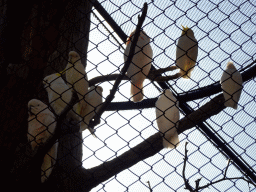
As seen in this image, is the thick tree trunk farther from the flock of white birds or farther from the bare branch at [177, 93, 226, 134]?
the bare branch at [177, 93, 226, 134]

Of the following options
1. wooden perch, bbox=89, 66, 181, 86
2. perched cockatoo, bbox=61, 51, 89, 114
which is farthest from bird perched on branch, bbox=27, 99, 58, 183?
wooden perch, bbox=89, 66, 181, 86

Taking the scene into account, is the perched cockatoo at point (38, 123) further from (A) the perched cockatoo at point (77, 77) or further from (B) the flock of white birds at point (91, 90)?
(A) the perched cockatoo at point (77, 77)

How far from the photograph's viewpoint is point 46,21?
4.73ft

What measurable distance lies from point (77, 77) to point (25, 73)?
28 cm

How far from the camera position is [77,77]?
129cm

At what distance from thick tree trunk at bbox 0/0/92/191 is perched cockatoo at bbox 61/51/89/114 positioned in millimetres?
69

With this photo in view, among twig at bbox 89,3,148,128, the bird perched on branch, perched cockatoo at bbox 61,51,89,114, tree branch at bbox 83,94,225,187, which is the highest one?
perched cockatoo at bbox 61,51,89,114

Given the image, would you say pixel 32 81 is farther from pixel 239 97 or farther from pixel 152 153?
pixel 239 97

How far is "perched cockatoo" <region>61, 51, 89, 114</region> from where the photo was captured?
1.20m

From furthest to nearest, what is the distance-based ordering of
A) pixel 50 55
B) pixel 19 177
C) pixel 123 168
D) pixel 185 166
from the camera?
pixel 50 55, pixel 123 168, pixel 19 177, pixel 185 166

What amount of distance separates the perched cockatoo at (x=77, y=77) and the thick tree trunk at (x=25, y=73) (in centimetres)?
7

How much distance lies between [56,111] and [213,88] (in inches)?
29.9

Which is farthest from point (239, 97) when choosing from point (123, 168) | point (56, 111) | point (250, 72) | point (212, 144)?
point (56, 111)

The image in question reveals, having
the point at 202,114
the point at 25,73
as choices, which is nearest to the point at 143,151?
the point at 202,114
